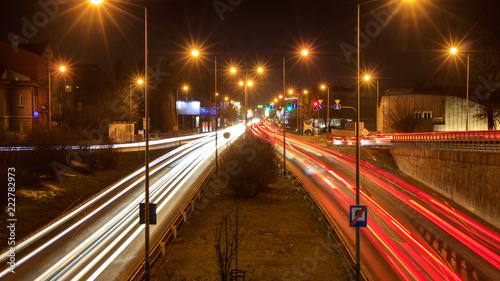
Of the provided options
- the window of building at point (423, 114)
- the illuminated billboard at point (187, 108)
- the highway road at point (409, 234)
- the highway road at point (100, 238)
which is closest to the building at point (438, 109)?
the window of building at point (423, 114)

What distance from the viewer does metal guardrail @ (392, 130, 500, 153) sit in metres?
20.1

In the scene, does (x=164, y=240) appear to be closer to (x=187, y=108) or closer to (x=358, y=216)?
(x=358, y=216)

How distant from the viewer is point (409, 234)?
16.2 m

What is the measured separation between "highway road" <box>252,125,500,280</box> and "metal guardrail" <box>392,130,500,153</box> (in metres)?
3.56

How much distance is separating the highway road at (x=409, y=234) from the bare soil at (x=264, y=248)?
3.85 feet

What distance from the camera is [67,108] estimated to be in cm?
6209

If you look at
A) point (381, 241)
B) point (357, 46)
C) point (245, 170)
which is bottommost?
point (381, 241)

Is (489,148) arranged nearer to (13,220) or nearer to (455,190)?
(455,190)

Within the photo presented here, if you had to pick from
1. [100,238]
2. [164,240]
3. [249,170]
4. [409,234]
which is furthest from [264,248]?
[249,170]

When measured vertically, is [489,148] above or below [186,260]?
above

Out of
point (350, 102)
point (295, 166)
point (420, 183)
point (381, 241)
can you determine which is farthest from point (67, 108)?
point (350, 102)

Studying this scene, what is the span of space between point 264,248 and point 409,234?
6.50 metres

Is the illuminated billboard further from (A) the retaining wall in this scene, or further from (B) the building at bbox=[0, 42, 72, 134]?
(A) the retaining wall

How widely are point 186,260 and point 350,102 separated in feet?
303
